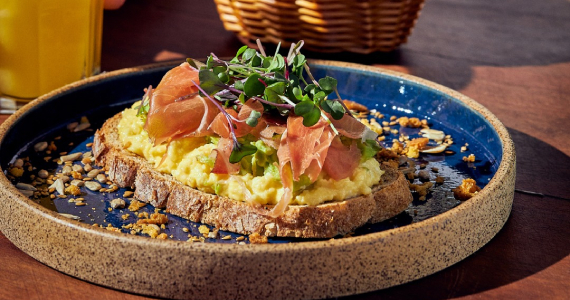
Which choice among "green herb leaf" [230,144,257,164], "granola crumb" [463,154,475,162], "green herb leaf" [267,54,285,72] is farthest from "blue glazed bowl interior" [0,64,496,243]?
"green herb leaf" [267,54,285,72]

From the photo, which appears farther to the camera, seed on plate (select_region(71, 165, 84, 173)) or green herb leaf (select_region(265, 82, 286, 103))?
seed on plate (select_region(71, 165, 84, 173))

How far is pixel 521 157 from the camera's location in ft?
7.59

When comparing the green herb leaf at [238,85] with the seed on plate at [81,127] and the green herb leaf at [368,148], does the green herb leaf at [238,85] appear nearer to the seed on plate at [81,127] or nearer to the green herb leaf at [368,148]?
the green herb leaf at [368,148]

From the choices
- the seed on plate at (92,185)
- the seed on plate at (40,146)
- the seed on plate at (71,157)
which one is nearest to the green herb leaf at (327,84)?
the seed on plate at (92,185)

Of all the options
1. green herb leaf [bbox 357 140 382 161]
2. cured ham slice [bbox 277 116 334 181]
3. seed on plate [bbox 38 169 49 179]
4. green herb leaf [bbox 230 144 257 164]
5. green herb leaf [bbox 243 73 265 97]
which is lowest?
seed on plate [bbox 38 169 49 179]

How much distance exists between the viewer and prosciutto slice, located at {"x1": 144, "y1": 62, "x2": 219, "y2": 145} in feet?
6.02

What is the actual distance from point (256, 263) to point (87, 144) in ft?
3.64

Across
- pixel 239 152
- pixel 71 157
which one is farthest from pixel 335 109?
Answer: pixel 71 157

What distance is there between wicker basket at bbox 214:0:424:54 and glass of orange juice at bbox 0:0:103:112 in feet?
2.49

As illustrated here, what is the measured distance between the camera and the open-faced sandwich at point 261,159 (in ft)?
5.51

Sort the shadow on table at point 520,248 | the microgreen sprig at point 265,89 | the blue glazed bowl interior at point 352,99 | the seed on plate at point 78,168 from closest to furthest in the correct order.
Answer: the shadow on table at point 520,248, the microgreen sprig at point 265,89, the blue glazed bowl interior at point 352,99, the seed on plate at point 78,168

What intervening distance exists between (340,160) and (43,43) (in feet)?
4.50

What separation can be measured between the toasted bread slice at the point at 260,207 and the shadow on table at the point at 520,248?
0.28 metres

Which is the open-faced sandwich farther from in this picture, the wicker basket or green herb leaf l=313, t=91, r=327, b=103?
the wicker basket
